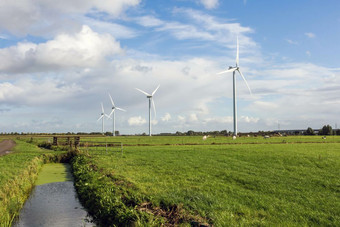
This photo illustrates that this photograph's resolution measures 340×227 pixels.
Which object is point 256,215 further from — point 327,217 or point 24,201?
point 24,201

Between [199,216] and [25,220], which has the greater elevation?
[199,216]

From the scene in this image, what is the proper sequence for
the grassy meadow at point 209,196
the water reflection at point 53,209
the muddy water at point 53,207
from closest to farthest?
the grassy meadow at point 209,196, the water reflection at point 53,209, the muddy water at point 53,207

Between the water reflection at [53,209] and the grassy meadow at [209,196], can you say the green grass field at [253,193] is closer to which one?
the grassy meadow at [209,196]

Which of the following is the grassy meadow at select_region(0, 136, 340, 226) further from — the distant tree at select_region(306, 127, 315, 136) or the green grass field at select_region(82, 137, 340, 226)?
the distant tree at select_region(306, 127, 315, 136)

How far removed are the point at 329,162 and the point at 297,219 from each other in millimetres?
17002

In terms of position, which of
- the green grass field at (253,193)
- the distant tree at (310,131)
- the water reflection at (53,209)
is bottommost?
the water reflection at (53,209)

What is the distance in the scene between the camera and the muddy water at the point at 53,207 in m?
12.9

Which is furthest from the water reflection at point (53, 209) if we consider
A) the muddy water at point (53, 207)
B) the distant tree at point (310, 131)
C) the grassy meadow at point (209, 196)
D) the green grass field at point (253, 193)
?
the distant tree at point (310, 131)

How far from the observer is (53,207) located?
15.3 m

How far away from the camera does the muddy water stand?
42.4 feet

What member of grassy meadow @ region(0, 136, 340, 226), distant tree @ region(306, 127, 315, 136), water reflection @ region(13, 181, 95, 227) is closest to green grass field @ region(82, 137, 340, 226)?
grassy meadow @ region(0, 136, 340, 226)

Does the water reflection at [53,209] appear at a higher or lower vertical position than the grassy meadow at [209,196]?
lower

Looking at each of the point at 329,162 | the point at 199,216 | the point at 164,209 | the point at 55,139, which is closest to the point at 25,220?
the point at 164,209

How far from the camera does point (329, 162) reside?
2559 centimetres
